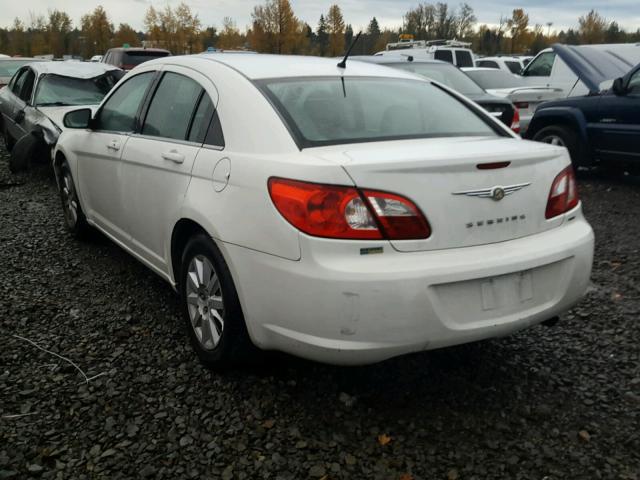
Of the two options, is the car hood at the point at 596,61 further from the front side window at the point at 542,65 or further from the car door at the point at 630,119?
the front side window at the point at 542,65

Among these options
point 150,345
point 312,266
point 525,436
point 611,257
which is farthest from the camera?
point 611,257

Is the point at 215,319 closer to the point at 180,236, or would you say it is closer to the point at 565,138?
the point at 180,236

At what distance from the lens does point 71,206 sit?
216 inches

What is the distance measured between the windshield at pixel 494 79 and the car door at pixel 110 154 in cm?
830

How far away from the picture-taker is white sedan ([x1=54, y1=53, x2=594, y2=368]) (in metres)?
2.48

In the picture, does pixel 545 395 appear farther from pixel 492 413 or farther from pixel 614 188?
pixel 614 188

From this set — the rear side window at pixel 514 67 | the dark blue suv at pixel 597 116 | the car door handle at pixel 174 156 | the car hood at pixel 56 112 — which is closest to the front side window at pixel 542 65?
the dark blue suv at pixel 597 116

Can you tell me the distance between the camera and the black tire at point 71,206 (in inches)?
210

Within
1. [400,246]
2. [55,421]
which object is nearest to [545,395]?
[400,246]

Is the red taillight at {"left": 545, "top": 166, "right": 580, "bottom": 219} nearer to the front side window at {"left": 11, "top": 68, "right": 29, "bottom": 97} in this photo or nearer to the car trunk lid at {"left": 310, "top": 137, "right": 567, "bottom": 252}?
the car trunk lid at {"left": 310, "top": 137, "right": 567, "bottom": 252}

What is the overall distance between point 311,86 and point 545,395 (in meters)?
1.92

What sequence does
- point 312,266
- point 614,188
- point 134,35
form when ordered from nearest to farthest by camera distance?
point 312,266
point 614,188
point 134,35

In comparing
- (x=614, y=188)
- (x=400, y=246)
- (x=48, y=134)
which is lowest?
(x=614, y=188)

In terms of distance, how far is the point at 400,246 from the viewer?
2.50 meters
